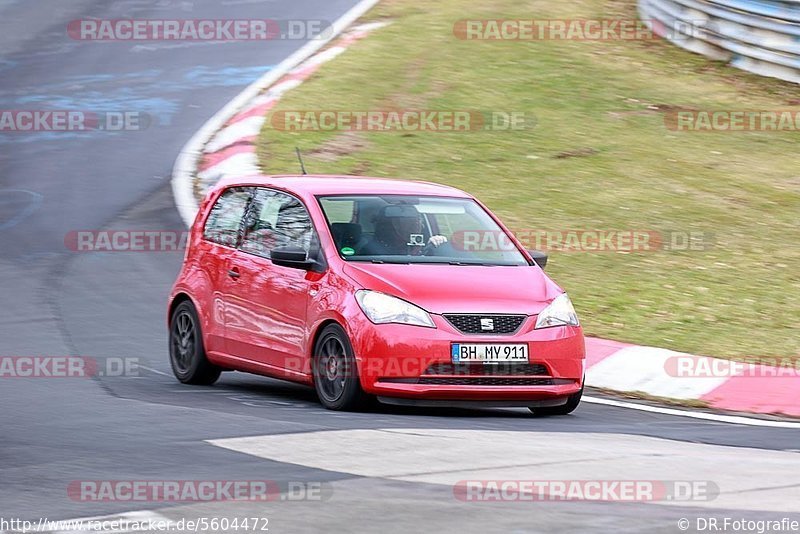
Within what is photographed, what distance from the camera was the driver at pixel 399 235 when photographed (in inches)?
395

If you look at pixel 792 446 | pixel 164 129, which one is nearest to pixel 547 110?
pixel 164 129

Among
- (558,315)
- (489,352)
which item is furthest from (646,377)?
(489,352)

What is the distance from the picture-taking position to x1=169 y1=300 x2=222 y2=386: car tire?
11.2 m

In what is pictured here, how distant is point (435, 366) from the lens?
9297 millimetres

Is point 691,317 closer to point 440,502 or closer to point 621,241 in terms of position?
point 621,241

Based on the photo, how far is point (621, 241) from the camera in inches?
611

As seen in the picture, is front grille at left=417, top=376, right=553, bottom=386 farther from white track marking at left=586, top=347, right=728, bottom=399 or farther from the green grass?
the green grass

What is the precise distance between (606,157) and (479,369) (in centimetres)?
998

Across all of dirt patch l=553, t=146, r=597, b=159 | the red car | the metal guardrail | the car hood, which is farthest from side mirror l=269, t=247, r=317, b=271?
the metal guardrail

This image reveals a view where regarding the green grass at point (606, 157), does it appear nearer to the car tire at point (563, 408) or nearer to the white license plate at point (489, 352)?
the car tire at point (563, 408)

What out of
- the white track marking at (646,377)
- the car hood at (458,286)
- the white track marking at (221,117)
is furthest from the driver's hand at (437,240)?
the white track marking at (221,117)

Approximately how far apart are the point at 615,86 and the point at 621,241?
23.9 feet

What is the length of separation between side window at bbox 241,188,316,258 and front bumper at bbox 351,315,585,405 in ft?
3.84

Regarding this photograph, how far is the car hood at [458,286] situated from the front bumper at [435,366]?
0.13 meters
